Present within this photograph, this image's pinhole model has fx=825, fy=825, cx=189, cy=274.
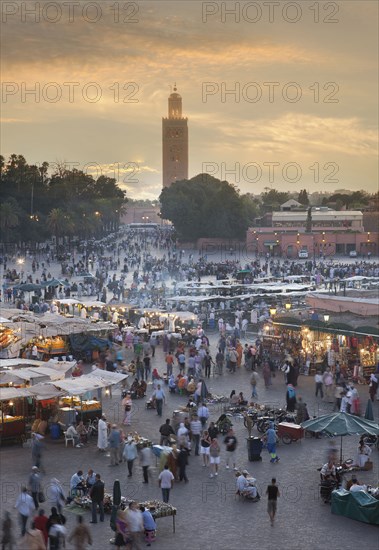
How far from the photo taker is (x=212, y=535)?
39.8 ft

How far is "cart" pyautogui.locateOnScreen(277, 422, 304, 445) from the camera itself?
55.4 feet

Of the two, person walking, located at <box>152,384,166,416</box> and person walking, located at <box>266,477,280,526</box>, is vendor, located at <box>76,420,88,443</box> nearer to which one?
person walking, located at <box>152,384,166,416</box>

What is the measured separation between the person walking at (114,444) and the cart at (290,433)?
3495 mm

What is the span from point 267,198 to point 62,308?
129354 millimetres

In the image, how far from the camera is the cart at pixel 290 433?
55.4 feet

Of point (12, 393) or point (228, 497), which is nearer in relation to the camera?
point (228, 497)

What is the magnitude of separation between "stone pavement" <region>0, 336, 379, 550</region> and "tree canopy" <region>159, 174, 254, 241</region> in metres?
68.5

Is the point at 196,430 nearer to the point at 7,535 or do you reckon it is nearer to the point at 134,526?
the point at 134,526

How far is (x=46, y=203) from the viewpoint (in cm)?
9019

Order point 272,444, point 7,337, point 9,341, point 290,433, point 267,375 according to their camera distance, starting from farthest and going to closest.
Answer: point 7,337 → point 9,341 → point 267,375 → point 290,433 → point 272,444

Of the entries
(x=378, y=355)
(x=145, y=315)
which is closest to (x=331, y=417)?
(x=378, y=355)

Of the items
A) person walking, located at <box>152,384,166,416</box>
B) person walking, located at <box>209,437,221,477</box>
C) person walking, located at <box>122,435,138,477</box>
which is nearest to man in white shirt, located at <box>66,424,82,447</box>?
person walking, located at <box>122,435,138,477</box>

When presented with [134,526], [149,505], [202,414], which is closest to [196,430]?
[202,414]

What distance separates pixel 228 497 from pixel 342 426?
240 cm
